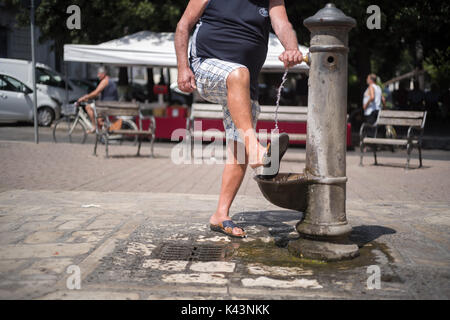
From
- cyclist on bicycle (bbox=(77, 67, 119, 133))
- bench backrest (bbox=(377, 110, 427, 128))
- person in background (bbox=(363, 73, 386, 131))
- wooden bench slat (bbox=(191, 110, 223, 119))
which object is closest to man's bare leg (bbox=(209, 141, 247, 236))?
bench backrest (bbox=(377, 110, 427, 128))

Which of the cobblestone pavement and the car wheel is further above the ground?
the car wheel

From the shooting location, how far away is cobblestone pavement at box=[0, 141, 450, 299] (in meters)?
2.79

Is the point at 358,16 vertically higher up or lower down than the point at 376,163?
higher up

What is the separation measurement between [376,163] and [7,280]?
864cm

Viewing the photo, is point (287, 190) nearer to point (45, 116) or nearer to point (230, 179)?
point (230, 179)

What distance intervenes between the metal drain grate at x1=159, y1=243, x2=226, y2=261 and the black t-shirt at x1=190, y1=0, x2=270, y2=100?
1.22m

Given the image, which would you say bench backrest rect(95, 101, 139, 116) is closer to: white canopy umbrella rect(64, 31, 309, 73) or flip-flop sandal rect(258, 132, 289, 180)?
white canopy umbrella rect(64, 31, 309, 73)

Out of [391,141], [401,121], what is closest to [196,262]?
[391,141]

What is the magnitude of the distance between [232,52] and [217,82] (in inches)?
9.1

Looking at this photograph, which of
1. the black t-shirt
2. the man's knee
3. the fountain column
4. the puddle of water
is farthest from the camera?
the black t-shirt

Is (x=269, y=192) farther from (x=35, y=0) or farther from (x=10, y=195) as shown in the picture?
(x=35, y=0)

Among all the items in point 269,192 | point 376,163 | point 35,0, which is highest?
point 35,0
